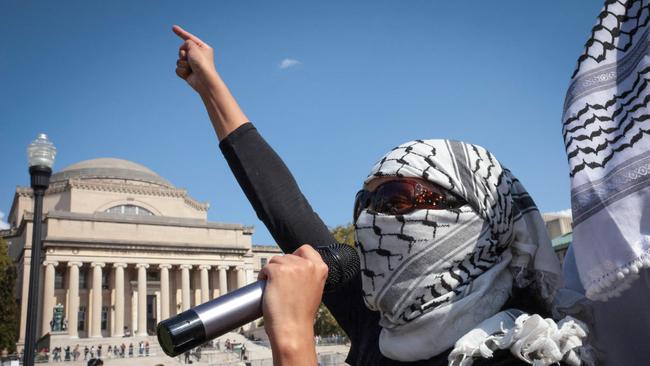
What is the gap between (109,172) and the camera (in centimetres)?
6956

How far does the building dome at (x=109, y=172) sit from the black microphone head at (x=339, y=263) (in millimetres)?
70864

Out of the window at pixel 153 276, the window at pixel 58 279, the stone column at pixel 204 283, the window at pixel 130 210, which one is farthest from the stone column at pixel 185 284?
the window at pixel 58 279

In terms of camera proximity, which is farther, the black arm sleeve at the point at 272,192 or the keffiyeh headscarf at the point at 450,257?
the black arm sleeve at the point at 272,192

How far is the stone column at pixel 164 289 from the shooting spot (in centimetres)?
5684

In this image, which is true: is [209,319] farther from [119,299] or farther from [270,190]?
[119,299]

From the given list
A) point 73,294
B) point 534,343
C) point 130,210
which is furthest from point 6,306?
point 534,343

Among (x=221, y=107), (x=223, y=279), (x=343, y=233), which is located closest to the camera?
(x=221, y=107)

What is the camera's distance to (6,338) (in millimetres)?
43438

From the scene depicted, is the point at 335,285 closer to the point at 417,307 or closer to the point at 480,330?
the point at 417,307

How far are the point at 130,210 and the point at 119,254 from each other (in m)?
9.37

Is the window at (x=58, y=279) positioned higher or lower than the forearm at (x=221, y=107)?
higher

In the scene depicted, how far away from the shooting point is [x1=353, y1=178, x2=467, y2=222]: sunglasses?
1757mm

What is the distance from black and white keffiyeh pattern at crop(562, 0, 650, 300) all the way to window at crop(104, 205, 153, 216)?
215 ft

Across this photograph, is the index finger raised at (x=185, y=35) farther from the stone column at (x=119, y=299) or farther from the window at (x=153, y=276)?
the window at (x=153, y=276)
